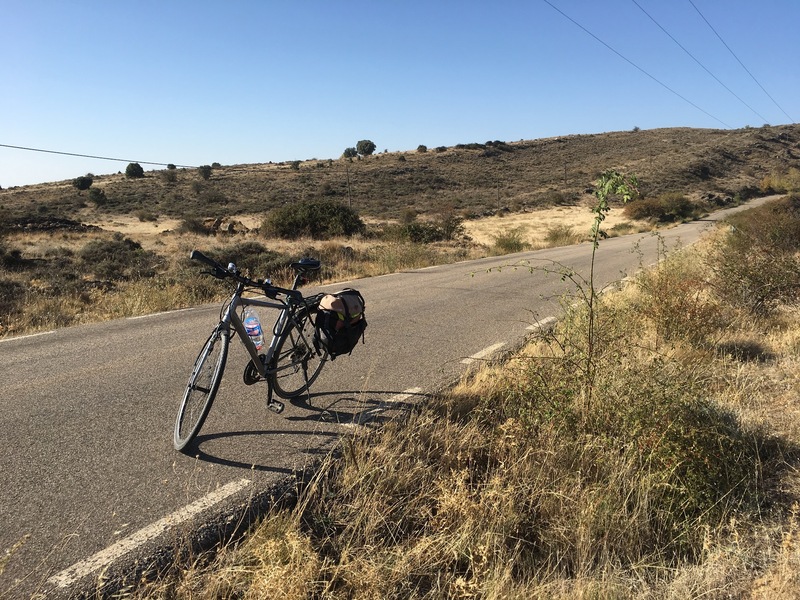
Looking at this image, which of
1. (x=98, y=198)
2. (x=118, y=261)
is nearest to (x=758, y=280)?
(x=118, y=261)

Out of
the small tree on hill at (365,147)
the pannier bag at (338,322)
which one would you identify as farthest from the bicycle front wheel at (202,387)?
the small tree on hill at (365,147)

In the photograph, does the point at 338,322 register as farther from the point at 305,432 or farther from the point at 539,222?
the point at 539,222

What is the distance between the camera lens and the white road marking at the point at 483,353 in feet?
18.8

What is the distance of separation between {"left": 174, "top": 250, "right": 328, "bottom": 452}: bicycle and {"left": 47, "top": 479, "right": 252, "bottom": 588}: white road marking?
64 centimetres

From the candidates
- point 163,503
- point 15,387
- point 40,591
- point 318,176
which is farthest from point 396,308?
point 318,176

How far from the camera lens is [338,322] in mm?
4129

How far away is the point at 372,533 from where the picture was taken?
2.83 m

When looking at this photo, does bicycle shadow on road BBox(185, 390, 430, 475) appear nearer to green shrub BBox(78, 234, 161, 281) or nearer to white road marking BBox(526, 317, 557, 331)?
white road marking BBox(526, 317, 557, 331)

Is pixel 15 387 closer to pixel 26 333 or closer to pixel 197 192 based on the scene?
pixel 26 333

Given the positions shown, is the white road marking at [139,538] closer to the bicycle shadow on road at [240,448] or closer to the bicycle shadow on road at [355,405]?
the bicycle shadow on road at [240,448]

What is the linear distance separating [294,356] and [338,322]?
55 cm

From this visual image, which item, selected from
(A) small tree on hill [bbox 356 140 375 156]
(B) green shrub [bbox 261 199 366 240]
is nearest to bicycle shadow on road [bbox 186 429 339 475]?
(B) green shrub [bbox 261 199 366 240]

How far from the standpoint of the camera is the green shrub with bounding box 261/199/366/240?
86.1ft

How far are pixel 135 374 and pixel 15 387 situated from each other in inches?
38.5
